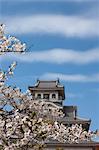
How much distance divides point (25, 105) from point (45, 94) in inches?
1333

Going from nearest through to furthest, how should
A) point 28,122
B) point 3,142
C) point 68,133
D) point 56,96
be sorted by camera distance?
point 3,142 < point 28,122 < point 68,133 < point 56,96

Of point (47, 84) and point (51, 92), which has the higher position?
point (47, 84)

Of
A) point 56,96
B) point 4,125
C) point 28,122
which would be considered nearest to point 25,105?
point 28,122

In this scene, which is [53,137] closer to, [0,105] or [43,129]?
[43,129]

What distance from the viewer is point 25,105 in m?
8.98

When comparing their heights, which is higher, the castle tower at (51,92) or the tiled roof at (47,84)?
the tiled roof at (47,84)

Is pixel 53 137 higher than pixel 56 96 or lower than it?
lower

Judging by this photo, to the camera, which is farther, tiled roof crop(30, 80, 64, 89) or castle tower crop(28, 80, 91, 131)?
tiled roof crop(30, 80, 64, 89)

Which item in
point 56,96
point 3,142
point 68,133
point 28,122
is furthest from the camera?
point 56,96

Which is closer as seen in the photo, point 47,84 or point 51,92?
point 51,92

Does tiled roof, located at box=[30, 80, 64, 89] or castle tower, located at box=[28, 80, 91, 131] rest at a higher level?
tiled roof, located at box=[30, 80, 64, 89]

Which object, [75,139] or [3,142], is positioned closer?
[3,142]

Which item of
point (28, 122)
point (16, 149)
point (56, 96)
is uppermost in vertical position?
point (56, 96)

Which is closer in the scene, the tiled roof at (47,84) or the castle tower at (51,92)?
the castle tower at (51,92)
